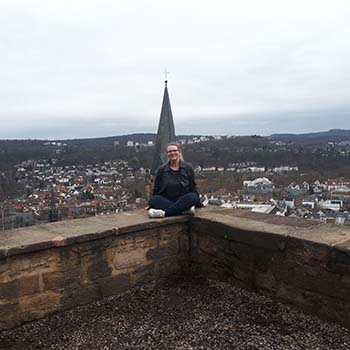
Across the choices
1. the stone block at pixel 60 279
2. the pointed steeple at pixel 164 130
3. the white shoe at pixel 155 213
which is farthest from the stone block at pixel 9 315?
the pointed steeple at pixel 164 130

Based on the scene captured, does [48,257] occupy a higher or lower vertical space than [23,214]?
higher

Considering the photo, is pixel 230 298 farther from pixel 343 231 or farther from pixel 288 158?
pixel 288 158

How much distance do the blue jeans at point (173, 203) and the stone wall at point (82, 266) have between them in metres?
0.12

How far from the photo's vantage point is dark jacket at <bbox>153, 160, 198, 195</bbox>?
3.92 meters

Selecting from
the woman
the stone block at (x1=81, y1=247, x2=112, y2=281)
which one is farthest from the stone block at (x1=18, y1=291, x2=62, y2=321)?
the woman

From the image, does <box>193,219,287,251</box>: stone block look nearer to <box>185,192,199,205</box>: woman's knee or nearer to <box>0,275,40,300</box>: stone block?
<box>185,192,199,205</box>: woman's knee

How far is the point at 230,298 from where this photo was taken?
10.7ft

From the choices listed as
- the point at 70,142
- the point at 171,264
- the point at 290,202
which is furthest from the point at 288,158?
the point at 171,264

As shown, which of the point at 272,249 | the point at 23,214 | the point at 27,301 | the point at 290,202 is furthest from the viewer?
the point at 290,202

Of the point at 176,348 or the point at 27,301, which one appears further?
the point at 27,301


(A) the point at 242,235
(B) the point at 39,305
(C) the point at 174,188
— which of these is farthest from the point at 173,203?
(B) the point at 39,305

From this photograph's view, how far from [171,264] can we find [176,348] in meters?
1.26

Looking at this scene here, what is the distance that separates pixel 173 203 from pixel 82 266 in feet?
3.48

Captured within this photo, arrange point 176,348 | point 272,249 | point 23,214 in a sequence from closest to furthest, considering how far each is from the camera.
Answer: point 176,348 → point 272,249 → point 23,214
